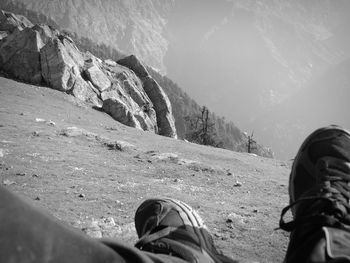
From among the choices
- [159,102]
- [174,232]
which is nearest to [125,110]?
[159,102]

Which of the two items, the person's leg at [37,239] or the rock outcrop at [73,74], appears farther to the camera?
the rock outcrop at [73,74]

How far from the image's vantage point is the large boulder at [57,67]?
31928mm

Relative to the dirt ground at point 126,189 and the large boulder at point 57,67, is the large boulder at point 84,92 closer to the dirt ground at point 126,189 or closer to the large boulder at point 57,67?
the large boulder at point 57,67

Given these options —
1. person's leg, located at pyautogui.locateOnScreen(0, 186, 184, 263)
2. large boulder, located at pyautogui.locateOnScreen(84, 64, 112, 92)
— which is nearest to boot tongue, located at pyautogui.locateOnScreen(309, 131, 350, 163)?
person's leg, located at pyautogui.locateOnScreen(0, 186, 184, 263)

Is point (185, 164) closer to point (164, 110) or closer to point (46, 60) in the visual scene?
point (46, 60)

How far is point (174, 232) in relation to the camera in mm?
2438

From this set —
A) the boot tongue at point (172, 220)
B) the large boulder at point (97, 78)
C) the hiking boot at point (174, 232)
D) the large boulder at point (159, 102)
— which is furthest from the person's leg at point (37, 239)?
the large boulder at point (159, 102)

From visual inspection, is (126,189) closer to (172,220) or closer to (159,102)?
(172,220)

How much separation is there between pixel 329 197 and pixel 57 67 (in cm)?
3388

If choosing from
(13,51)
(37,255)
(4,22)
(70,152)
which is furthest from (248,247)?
(4,22)

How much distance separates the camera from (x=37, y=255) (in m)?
0.85

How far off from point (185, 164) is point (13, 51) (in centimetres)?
3145

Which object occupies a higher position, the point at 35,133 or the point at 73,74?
the point at 73,74

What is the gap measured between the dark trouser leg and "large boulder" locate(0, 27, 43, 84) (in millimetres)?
33536
